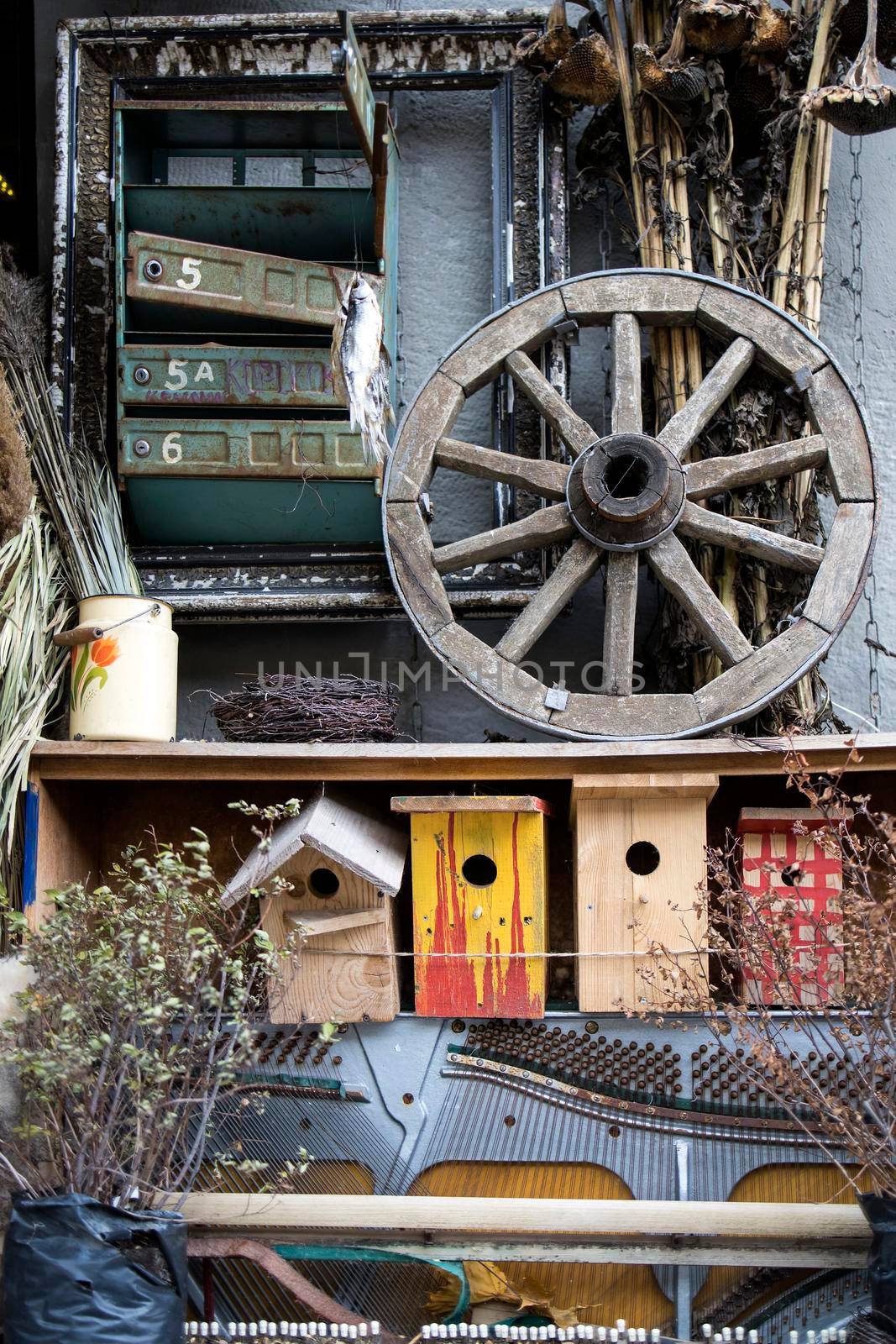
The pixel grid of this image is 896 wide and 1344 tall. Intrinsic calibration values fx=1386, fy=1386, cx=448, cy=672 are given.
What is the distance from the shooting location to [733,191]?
4102mm

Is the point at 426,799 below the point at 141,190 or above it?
below

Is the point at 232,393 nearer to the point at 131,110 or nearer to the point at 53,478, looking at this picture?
the point at 53,478

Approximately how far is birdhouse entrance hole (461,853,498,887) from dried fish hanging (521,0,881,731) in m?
0.83

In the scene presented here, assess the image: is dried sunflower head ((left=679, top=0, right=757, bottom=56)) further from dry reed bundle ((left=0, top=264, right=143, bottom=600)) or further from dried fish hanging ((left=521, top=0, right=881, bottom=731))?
dry reed bundle ((left=0, top=264, right=143, bottom=600))

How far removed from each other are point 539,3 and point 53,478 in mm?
2328

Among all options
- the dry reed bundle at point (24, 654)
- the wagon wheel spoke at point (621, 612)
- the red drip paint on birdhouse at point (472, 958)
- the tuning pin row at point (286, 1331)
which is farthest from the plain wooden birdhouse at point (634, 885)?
the dry reed bundle at point (24, 654)

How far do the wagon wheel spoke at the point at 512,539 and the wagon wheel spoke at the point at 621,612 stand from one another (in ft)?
0.54

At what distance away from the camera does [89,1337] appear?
9.00 feet

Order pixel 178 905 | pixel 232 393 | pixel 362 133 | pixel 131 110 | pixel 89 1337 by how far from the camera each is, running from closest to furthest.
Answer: pixel 89 1337 → pixel 178 905 → pixel 362 133 → pixel 232 393 → pixel 131 110

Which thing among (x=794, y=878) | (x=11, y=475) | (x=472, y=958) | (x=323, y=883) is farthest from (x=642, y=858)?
(x=11, y=475)

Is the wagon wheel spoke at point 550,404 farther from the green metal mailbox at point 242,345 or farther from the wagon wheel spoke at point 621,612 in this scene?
the green metal mailbox at point 242,345

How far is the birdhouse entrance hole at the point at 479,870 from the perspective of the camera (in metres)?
3.69

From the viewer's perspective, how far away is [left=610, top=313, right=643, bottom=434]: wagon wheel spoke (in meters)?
3.86

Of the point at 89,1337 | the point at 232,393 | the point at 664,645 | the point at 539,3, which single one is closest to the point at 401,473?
the point at 232,393
